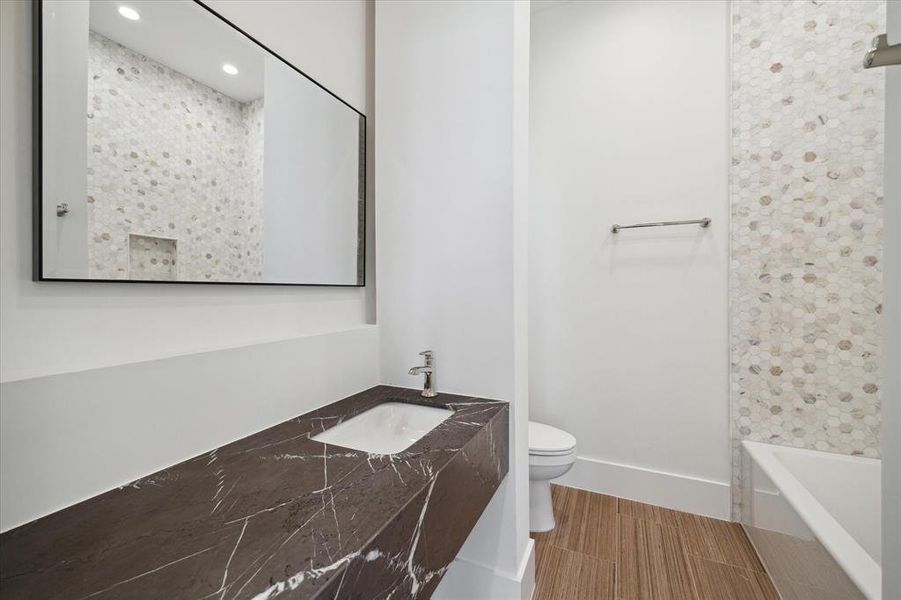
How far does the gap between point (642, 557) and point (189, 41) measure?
2.38 m

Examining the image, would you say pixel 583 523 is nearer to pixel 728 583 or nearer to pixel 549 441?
pixel 549 441

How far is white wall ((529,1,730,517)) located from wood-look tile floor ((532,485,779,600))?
16 cm

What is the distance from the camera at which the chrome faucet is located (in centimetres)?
138

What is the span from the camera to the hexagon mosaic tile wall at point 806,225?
1614 mm

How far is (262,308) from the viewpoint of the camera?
116 centimetres

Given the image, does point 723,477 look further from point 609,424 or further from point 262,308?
point 262,308

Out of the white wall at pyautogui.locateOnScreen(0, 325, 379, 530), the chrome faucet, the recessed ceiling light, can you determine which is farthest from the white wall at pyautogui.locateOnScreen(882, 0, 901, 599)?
the recessed ceiling light

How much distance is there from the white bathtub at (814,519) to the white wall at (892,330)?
492mm

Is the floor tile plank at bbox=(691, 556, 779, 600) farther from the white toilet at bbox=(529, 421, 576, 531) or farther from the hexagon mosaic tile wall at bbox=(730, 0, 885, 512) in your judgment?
the white toilet at bbox=(529, 421, 576, 531)

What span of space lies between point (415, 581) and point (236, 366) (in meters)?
0.67

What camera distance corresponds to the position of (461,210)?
1.38 m

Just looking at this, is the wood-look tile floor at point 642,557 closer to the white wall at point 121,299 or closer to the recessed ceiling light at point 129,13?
the white wall at point 121,299

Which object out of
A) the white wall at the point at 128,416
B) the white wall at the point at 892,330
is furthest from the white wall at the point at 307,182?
the white wall at the point at 892,330

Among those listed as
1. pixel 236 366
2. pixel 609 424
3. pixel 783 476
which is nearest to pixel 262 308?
pixel 236 366
